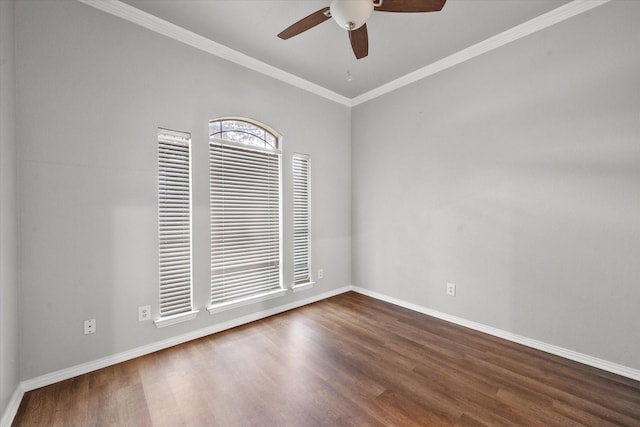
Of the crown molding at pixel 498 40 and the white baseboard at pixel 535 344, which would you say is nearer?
the white baseboard at pixel 535 344

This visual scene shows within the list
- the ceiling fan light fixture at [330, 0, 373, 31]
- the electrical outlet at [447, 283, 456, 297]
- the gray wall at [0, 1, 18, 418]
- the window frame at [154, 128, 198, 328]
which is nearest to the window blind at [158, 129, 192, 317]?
the window frame at [154, 128, 198, 328]

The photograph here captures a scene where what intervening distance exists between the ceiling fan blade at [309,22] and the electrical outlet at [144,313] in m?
2.64

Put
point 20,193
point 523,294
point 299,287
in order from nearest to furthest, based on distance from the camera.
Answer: point 20,193 → point 523,294 → point 299,287

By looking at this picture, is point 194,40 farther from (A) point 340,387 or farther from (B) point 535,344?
(B) point 535,344

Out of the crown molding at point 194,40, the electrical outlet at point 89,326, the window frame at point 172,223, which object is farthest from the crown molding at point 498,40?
the electrical outlet at point 89,326

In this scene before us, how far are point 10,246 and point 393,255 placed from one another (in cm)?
367

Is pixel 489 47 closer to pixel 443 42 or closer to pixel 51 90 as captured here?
pixel 443 42

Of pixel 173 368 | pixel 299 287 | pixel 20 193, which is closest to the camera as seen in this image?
pixel 20 193

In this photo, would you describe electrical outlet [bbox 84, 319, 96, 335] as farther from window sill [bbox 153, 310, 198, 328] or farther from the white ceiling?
the white ceiling

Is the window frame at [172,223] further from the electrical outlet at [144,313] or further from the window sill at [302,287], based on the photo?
the window sill at [302,287]

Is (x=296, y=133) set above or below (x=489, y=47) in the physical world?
below

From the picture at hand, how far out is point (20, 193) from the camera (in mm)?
1841

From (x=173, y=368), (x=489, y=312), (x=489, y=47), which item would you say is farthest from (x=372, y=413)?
(x=489, y=47)

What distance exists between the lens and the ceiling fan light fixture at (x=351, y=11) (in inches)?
64.4
